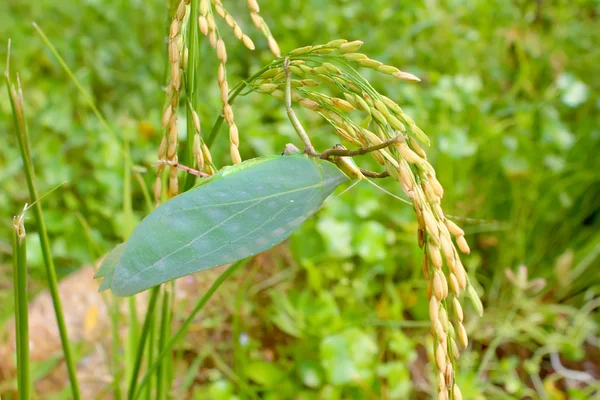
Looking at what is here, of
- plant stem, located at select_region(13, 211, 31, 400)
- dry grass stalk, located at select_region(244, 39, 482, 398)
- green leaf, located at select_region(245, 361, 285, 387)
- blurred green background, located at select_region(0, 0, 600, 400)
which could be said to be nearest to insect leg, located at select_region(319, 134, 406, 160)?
dry grass stalk, located at select_region(244, 39, 482, 398)

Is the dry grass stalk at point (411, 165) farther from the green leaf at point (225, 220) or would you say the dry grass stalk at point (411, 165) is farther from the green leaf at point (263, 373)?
the green leaf at point (263, 373)

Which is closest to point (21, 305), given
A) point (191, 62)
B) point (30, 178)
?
point (30, 178)

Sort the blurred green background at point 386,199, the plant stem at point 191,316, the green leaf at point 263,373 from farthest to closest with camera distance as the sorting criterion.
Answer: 1. the blurred green background at point 386,199
2. the green leaf at point 263,373
3. the plant stem at point 191,316

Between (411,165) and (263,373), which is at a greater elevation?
(411,165)

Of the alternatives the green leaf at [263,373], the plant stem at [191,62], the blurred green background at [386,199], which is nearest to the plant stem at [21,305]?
the plant stem at [191,62]

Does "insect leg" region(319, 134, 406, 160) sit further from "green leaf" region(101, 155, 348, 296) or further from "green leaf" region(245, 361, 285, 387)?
"green leaf" region(245, 361, 285, 387)

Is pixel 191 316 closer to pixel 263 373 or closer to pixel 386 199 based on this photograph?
pixel 263 373

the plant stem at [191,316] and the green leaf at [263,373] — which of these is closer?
the plant stem at [191,316]
